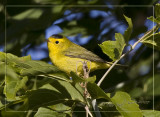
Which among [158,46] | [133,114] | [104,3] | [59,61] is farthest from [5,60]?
[104,3]

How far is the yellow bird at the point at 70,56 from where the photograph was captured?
3.02m

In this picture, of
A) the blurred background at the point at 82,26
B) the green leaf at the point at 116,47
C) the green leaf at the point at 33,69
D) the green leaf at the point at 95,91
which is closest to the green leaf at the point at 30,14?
the blurred background at the point at 82,26

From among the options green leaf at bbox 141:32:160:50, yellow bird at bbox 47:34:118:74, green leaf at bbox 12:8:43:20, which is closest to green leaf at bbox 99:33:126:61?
green leaf at bbox 141:32:160:50

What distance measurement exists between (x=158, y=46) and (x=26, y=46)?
1.65 m

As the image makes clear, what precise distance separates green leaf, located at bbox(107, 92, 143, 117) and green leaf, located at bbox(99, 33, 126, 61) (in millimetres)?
229

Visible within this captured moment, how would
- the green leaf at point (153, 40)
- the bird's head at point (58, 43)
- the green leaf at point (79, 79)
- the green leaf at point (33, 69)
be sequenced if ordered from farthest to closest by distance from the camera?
the bird's head at point (58, 43) → the green leaf at point (153, 40) → the green leaf at point (33, 69) → the green leaf at point (79, 79)

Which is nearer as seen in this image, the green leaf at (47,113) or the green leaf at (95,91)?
the green leaf at (95,91)

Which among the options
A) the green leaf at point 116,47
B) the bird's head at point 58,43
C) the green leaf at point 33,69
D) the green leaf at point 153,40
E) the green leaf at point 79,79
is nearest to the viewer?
the green leaf at point 79,79

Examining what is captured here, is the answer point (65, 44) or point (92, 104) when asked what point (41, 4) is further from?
point (92, 104)

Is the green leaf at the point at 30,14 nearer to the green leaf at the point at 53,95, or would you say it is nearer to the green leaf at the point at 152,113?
the green leaf at the point at 53,95

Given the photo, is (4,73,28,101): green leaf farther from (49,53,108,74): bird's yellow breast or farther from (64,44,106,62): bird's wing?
(64,44,106,62): bird's wing

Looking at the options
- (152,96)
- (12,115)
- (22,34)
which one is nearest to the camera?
(12,115)

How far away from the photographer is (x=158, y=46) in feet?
6.42

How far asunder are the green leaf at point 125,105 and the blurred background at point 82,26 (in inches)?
40.6
